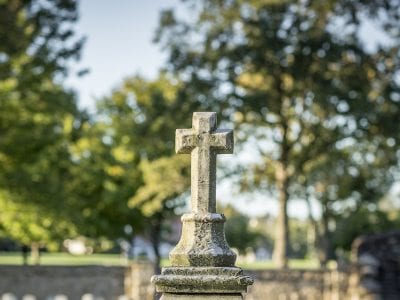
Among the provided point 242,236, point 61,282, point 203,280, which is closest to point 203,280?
point 203,280

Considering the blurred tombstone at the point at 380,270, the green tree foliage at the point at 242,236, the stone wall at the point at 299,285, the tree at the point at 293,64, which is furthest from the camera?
the green tree foliage at the point at 242,236

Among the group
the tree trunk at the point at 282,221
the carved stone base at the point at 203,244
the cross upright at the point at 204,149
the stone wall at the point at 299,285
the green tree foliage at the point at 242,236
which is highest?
the green tree foliage at the point at 242,236

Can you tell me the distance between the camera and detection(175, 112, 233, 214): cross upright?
5105 mm

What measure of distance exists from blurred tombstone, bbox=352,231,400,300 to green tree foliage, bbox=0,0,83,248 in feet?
27.5

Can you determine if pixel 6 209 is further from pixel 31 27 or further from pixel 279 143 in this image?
pixel 31 27

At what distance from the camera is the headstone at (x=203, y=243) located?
4875mm

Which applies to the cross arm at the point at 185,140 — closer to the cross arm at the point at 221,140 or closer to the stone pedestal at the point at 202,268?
the cross arm at the point at 221,140

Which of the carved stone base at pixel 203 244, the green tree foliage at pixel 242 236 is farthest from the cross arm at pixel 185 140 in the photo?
the green tree foliage at pixel 242 236

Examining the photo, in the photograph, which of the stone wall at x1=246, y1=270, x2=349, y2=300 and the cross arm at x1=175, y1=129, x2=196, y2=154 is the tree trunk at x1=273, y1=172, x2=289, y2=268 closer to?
the stone wall at x1=246, y1=270, x2=349, y2=300

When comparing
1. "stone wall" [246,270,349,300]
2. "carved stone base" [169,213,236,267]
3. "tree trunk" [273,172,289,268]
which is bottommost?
"stone wall" [246,270,349,300]

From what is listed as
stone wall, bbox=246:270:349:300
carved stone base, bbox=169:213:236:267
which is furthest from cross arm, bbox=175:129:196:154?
stone wall, bbox=246:270:349:300

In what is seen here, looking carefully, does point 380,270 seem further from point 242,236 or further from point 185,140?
point 242,236

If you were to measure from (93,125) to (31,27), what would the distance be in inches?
940

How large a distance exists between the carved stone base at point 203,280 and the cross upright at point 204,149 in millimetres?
414
